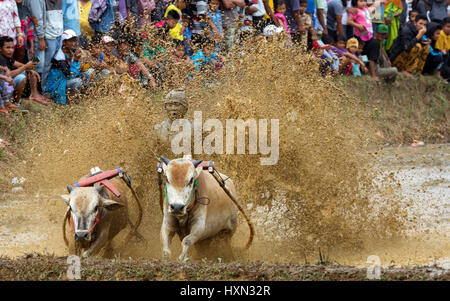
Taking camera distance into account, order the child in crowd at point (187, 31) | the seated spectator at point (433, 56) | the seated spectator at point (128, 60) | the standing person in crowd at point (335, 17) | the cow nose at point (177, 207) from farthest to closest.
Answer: the seated spectator at point (433, 56) → the standing person in crowd at point (335, 17) → the child in crowd at point (187, 31) → the seated spectator at point (128, 60) → the cow nose at point (177, 207)

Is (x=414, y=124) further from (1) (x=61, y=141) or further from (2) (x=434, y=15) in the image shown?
(1) (x=61, y=141)

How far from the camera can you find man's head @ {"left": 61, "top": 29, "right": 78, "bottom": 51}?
41.6 ft

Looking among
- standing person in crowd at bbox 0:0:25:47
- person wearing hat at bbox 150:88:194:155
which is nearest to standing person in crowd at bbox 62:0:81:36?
standing person in crowd at bbox 0:0:25:47

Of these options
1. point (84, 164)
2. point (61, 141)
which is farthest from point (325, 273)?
point (61, 141)

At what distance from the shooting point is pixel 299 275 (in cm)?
634

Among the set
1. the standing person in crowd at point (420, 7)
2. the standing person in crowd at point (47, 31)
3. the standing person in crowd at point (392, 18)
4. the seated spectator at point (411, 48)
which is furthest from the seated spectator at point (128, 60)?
the standing person in crowd at point (420, 7)

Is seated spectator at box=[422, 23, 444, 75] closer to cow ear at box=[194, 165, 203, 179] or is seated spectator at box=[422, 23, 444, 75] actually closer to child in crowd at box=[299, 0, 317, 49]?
child in crowd at box=[299, 0, 317, 49]

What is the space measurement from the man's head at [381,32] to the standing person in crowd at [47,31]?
27.5 feet

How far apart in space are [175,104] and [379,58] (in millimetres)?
10727

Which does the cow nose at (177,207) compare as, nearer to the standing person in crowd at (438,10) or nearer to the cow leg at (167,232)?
the cow leg at (167,232)

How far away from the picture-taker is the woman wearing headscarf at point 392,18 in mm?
18344

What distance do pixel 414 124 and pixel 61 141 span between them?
33.3 feet

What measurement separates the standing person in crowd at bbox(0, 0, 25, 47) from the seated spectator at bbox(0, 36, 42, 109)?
0.47 ft

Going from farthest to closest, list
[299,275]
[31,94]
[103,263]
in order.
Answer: [31,94] → [103,263] → [299,275]
